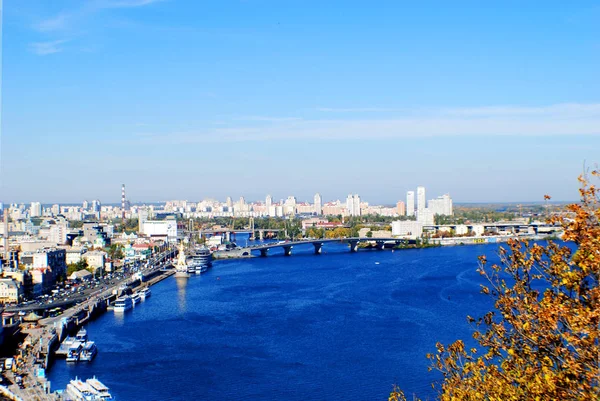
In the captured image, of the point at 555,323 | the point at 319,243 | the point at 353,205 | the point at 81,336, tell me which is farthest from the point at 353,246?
the point at 353,205

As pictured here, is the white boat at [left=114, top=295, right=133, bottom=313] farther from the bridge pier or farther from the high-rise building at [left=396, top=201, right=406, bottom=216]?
the high-rise building at [left=396, top=201, right=406, bottom=216]

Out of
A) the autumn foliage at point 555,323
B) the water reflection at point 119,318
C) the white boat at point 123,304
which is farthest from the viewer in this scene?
the white boat at point 123,304

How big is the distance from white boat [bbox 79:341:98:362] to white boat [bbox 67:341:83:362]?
1.1 inches

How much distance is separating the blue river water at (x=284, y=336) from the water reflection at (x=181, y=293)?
0.05 ft

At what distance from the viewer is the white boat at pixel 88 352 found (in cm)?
541

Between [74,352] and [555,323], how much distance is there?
503cm

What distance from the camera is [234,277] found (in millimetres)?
11234

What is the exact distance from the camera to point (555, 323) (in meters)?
1.07

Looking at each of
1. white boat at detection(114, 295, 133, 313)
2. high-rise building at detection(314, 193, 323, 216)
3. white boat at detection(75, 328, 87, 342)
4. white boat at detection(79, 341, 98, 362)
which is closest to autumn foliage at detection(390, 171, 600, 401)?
white boat at detection(79, 341, 98, 362)

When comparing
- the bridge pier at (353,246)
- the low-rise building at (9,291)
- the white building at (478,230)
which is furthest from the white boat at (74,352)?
the white building at (478,230)

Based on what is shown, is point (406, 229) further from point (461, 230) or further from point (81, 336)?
point (81, 336)

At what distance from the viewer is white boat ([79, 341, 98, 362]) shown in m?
5.41

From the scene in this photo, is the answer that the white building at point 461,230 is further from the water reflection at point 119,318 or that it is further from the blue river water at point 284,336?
the water reflection at point 119,318

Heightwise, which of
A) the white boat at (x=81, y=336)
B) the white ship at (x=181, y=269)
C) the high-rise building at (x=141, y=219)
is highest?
the high-rise building at (x=141, y=219)
